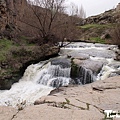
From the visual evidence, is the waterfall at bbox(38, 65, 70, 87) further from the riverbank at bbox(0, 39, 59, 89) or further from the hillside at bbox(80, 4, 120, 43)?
the hillside at bbox(80, 4, 120, 43)

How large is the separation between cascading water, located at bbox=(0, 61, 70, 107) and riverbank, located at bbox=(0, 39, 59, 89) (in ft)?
1.29

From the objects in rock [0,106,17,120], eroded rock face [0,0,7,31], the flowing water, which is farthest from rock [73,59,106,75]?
rock [0,106,17,120]

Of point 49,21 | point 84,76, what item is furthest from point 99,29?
point 84,76

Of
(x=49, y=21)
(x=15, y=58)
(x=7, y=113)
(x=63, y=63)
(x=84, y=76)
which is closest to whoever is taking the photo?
(x=7, y=113)

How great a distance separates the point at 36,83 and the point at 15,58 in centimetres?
231

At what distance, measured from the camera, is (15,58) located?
11.9 metres

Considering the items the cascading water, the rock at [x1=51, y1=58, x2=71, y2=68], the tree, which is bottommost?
the cascading water

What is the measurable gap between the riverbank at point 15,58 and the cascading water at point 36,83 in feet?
1.29

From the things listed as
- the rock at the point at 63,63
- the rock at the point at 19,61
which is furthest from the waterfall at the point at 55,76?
the rock at the point at 19,61

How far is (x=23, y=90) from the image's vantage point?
980 cm

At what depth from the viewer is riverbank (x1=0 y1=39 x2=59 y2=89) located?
10659mm

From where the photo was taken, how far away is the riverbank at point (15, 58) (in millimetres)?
10659

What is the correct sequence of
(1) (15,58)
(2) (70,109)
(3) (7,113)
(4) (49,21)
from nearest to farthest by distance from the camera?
(3) (7,113), (2) (70,109), (1) (15,58), (4) (49,21)

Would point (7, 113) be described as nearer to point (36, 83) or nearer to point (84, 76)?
point (36, 83)
